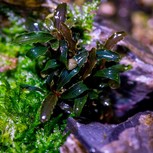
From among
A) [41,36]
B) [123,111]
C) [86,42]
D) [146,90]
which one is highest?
[41,36]

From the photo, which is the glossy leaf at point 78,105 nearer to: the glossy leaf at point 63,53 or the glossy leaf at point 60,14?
the glossy leaf at point 63,53

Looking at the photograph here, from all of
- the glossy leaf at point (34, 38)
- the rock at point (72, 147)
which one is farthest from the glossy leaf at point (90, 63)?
the rock at point (72, 147)

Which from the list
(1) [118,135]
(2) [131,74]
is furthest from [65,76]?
(2) [131,74]

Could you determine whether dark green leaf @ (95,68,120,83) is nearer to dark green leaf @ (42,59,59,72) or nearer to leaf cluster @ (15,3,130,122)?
leaf cluster @ (15,3,130,122)

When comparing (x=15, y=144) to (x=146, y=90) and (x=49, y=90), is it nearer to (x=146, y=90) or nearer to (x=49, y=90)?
(x=49, y=90)

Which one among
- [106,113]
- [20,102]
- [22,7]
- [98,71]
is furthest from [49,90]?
[22,7]

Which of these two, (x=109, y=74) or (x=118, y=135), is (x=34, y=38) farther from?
(x=118, y=135)
